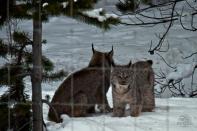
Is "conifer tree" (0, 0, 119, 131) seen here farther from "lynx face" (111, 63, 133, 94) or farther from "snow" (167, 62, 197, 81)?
"snow" (167, 62, 197, 81)

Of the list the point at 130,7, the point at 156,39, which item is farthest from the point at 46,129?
the point at 156,39

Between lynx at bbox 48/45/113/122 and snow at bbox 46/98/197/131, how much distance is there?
281 mm

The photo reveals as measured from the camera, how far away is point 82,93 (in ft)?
20.5

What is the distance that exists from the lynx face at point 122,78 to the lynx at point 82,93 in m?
0.43

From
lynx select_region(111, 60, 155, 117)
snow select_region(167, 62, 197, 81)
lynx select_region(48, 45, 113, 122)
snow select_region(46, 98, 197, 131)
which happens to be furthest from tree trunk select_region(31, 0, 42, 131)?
snow select_region(167, 62, 197, 81)

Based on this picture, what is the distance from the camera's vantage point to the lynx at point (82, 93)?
6229mm

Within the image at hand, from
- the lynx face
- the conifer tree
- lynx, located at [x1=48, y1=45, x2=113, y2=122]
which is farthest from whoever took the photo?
lynx, located at [x1=48, y1=45, x2=113, y2=122]

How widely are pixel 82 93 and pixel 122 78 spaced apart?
559 millimetres

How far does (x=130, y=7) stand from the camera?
7207mm

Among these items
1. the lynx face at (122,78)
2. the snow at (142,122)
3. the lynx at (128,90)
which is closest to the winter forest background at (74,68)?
the snow at (142,122)

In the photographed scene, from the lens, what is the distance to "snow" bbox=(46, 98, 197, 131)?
522 centimetres

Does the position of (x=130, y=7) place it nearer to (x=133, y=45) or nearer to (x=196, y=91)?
(x=196, y=91)

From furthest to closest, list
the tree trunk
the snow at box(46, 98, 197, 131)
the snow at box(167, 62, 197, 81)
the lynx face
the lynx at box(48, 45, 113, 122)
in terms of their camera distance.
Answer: the snow at box(167, 62, 197, 81) < the lynx at box(48, 45, 113, 122) < the lynx face < the tree trunk < the snow at box(46, 98, 197, 131)

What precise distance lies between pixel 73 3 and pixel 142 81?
1.63 meters
